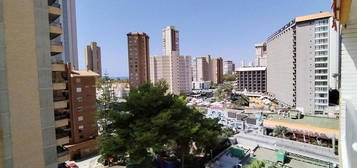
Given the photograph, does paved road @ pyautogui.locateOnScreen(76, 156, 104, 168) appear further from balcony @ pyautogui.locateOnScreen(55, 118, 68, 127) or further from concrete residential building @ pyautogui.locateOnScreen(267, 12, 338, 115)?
concrete residential building @ pyautogui.locateOnScreen(267, 12, 338, 115)

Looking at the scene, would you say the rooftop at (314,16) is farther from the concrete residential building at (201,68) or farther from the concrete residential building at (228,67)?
the concrete residential building at (228,67)

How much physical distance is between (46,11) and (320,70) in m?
32.4

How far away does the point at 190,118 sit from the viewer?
12.0 metres

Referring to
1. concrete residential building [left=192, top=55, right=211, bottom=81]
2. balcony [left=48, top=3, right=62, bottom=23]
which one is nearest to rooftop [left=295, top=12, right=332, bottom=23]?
balcony [left=48, top=3, right=62, bottom=23]

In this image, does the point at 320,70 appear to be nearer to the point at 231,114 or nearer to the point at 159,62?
the point at 231,114

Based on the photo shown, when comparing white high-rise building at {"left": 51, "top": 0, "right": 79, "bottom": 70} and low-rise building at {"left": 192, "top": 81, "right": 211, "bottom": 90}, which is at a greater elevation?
white high-rise building at {"left": 51, "top": 0, "right": 79, "bottom": 70}

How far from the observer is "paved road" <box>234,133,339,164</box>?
12.2m

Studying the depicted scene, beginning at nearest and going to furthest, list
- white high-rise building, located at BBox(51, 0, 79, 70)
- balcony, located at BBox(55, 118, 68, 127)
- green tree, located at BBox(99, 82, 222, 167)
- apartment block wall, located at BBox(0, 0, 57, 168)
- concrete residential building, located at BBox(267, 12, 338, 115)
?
apartment block wall, located at BBox(0, 0, 57, 168) → balcony, located at BBox(55, 118, 68, 127) → green tree, located at BBox(99, 82, 222, 167) → concrete residential building, located at BBox(267, 12, 338, 115) → white high-rise building, located at BBox(51, 0, 79, 70)

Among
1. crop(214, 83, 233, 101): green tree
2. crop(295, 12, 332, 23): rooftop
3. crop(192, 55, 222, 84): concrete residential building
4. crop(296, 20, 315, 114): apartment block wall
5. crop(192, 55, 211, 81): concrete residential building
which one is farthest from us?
crop(192, 55, 222, 84): concrete residential building

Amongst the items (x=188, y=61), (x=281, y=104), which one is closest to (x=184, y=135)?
(x=281, y=104)

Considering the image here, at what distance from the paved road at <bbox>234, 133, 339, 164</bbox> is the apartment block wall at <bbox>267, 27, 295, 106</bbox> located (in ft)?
80.7

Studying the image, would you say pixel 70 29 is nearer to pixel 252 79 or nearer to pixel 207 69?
pixel 252 79

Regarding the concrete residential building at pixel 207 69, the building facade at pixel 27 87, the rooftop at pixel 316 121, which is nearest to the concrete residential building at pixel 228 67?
the concrete residential building at pixel 207 69

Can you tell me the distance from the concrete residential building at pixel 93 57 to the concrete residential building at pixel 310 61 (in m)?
42.9
